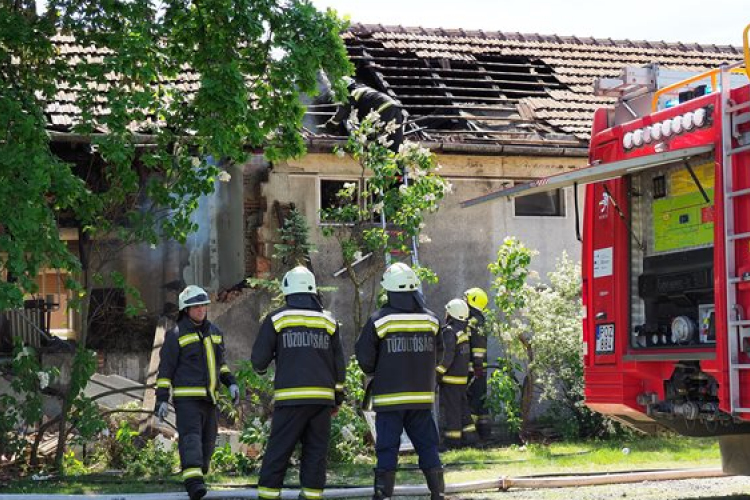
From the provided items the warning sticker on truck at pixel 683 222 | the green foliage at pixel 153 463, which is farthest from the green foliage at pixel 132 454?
the warning sticker on truck at pixel 683 222

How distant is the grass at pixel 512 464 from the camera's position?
38.7 ft

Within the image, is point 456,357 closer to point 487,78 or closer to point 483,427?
point 483,427

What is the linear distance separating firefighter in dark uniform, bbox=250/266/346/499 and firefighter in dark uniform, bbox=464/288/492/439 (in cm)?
575

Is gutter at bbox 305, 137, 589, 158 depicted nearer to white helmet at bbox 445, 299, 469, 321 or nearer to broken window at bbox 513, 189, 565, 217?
broken window at bbox 513, 189, 565, 217

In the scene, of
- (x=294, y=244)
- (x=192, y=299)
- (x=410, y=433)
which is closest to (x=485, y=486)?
(x=410, y=433)

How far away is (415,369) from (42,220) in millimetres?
4123

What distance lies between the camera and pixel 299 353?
9.67m

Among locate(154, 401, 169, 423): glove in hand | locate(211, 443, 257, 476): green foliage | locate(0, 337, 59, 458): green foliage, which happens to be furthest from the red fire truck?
A: locate(0, 337, 59, 458): green foliage

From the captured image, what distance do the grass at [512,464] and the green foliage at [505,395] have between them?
1.30 ft

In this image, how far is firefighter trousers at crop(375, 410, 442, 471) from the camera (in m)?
9.84

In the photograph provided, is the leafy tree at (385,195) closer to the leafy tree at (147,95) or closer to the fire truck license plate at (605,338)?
the leafy tree at (147,95)

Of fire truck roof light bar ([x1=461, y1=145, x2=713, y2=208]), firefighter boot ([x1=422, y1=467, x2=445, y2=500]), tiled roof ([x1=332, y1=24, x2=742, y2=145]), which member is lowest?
firefighter boot ([x1=422, y1=467, x2=445, y2=500])

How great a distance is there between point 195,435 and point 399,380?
1.94 meters

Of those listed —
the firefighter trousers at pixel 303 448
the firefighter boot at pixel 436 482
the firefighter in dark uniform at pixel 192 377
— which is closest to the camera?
the firefighter trousers at pixel 303 448
